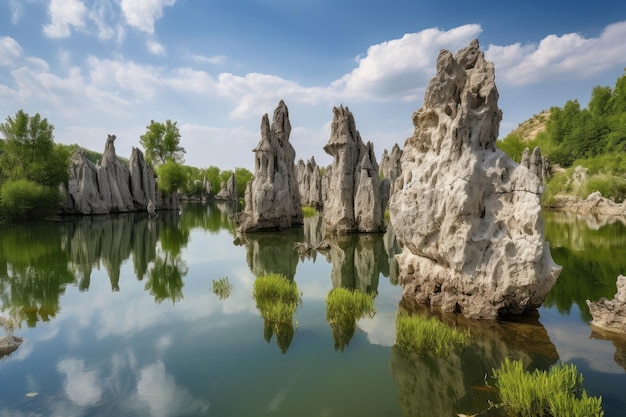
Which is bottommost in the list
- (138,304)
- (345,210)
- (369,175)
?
(138,304)

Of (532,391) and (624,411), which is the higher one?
(532,391)

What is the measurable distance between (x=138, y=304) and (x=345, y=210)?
1756cm

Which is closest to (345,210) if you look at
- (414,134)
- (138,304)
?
(414,134)

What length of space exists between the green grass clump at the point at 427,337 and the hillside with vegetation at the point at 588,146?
48596 mm

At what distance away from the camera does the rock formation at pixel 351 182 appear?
87.7 ft

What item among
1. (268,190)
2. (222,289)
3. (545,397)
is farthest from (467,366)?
(268,190)

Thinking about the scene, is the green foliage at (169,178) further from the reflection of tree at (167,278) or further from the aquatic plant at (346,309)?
the aquatic plant at (346,309)

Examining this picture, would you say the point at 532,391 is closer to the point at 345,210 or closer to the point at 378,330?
the point at 378,330

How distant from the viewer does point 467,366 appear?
725 centimetres

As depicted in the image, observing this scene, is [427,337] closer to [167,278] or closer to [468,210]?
[468,210]

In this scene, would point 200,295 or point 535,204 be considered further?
point 200,295

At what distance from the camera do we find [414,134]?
42.6ft

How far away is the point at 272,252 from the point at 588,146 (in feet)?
212

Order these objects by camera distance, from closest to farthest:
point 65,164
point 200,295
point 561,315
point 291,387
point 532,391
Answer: point 532,391 < point 291,387 < point 561,315 < point 200,295 < point 65,164
